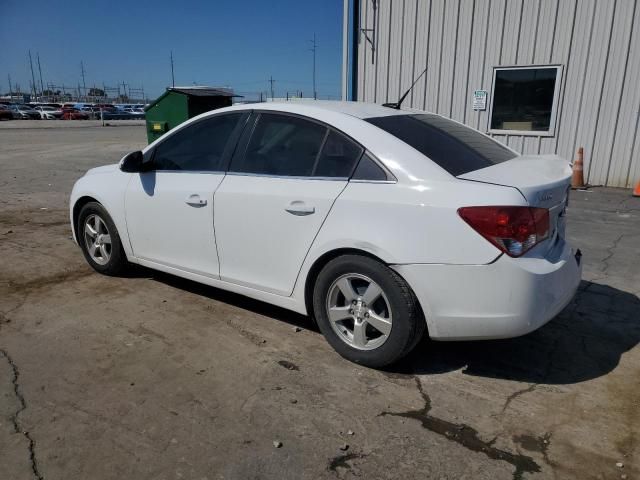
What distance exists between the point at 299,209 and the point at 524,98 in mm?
8494

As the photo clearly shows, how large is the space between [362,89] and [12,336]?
999 centimetres

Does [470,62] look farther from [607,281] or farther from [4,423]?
[4,423]

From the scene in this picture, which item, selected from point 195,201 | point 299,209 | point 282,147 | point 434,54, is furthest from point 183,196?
point 434,54

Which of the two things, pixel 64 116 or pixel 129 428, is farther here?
pixel 64 116

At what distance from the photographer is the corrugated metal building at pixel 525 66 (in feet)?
30.5

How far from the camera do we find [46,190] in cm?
959

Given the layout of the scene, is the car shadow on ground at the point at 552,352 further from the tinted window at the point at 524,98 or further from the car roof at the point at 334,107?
the tinted window at the point at 524,98

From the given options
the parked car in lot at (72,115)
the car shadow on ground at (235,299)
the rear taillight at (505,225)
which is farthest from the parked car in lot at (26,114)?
the rear taillight at (505,225)

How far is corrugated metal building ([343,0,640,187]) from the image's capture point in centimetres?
928

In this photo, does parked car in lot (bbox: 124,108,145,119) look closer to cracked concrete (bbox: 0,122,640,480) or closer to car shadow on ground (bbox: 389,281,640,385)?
cracked concrete (bbox: 0,122,640,480)

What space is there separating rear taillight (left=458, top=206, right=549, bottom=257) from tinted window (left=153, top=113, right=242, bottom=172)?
1.92m

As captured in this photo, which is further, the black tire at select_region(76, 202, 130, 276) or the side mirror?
the black tire at select_region(76, 202, 130, 276)

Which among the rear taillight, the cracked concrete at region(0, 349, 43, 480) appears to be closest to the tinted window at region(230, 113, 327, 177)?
the rear taillight

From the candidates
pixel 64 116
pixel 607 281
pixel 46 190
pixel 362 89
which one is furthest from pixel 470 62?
pixel 64 116
